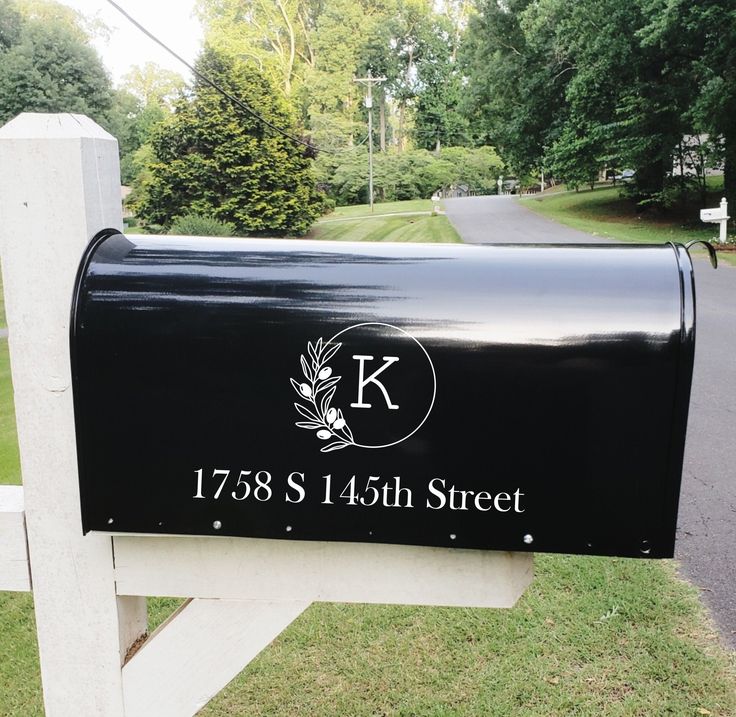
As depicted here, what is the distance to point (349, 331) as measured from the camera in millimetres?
1006

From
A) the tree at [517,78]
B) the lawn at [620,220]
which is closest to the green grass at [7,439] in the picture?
the lawn at [620,220]

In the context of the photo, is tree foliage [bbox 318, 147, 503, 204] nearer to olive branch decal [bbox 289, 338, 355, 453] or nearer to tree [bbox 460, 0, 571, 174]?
tree [bbox 460, 0, 571, 174]

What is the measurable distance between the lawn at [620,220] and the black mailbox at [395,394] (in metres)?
15.1

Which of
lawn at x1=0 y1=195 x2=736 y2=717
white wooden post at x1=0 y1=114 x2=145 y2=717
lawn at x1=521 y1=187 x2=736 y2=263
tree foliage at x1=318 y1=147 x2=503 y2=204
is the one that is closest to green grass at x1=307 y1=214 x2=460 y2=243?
lawn at x1=521 y1=187 x2=736 y2=263

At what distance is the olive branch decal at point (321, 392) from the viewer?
101cm

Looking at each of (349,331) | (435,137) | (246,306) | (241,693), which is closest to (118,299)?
(246,306)

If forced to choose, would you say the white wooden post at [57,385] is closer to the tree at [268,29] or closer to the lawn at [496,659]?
the lawn at [496,659]

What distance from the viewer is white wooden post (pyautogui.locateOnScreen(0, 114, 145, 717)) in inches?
41.9

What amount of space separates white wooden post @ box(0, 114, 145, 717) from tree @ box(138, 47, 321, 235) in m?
20.9

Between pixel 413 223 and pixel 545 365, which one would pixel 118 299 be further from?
pixel 413 223

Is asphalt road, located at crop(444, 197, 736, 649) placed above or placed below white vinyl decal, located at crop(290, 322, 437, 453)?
below

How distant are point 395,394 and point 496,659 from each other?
2057 mm

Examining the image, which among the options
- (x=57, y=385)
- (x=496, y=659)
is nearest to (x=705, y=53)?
(x=496, y=659)

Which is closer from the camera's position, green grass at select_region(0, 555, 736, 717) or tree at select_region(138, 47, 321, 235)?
green grass at select_region(0, 555, 736, 717)
